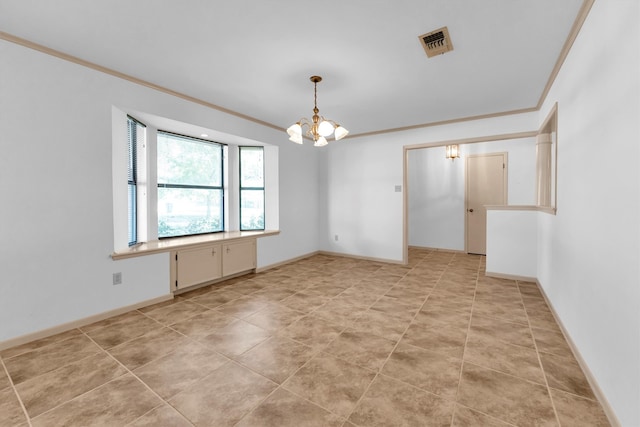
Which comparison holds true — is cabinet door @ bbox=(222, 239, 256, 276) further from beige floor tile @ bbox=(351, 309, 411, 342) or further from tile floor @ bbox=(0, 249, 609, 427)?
beige floor tile @ bbox=(351, 309, 411, 342)

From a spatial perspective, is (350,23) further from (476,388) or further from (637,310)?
(476,388)

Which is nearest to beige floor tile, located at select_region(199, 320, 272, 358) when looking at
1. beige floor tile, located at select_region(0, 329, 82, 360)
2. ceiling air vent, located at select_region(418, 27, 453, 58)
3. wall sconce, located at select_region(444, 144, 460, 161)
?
beige floor tile, located at select_region(0, 329, 82, 360)

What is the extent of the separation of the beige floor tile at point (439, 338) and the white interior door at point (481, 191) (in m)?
4.34

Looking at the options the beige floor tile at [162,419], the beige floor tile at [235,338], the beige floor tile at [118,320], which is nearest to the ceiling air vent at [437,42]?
the beige floor tile at [235,338]

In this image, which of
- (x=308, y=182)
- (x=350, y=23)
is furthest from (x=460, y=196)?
(x=350, y=23)

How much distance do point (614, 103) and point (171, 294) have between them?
4.44 meters

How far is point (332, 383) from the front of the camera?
73.9 inches

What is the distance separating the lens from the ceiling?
203 cm

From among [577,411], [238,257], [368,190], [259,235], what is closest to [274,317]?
[238,257]

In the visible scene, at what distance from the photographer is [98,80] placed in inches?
114

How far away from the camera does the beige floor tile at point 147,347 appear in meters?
2.18

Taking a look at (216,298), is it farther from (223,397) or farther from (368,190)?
(368,190)

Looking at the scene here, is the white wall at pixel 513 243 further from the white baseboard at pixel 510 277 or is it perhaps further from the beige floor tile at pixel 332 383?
the beige floor tile at pixel 332 383

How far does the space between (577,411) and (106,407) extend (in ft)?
9.17
